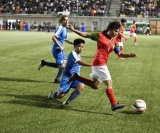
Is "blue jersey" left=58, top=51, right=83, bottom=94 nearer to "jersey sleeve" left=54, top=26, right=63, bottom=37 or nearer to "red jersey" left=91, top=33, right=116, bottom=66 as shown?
"red jersey" left=91, top=33, right=116, bottom=66

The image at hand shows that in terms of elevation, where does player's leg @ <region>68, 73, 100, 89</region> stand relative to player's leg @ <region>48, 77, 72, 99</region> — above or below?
above

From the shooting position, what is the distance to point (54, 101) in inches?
348

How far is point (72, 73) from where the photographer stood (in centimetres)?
874

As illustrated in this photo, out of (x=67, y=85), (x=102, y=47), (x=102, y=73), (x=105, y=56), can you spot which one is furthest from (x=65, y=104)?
(x=102, y=47)

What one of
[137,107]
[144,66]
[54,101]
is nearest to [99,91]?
[54,101]

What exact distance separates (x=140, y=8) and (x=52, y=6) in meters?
15.9

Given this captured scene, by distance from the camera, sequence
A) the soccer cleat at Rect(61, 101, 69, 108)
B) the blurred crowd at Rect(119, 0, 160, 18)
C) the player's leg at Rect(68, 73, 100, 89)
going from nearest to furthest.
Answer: the player's leg at Rect(68, 73, 100, 89) < the soccer cleat at Rect(61, 101, 69, 108) < the blurred crowd at Rect(119, 0, 160, 18)

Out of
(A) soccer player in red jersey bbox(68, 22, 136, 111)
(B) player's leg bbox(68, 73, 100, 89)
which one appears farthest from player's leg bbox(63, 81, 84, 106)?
(A) soccer player in red jersey bbox(68, 22, 136, 111)

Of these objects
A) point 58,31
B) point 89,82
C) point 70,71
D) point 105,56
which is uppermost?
point 58,31

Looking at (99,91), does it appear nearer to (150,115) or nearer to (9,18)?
(150,115)

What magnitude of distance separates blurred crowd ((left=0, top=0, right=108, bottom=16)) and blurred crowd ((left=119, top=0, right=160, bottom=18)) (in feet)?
12.4

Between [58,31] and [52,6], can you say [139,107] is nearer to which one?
[58,31]

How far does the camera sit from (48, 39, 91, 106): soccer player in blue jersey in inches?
323

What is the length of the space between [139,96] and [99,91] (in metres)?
1.18
